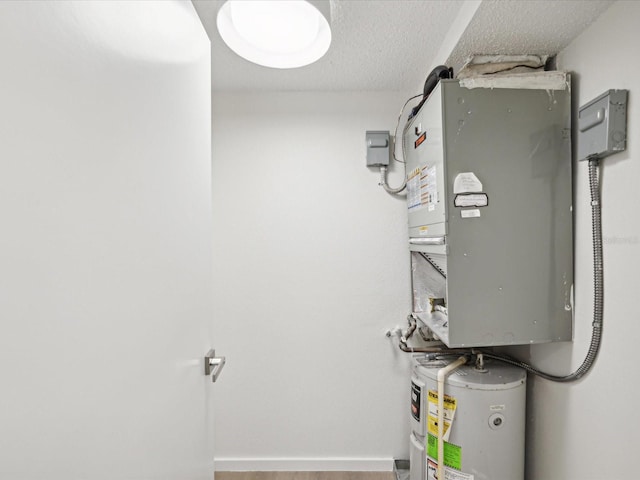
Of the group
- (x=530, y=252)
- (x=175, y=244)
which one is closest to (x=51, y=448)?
(x=175, y=244)

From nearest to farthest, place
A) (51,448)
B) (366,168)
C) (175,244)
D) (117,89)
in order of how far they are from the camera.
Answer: (51,448) < (117,89) < (175,244) < (366,168)

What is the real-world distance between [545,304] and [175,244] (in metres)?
1.24

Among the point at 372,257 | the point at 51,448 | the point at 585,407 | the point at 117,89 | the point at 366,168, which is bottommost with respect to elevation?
the point at 585,407

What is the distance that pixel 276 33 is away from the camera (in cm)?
112

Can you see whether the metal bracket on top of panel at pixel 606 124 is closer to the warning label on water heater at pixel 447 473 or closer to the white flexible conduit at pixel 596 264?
the white flexible conduit at pixel 596 264

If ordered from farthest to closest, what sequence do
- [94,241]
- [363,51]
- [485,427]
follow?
1. [363,51]
2. [485,427]
3. [94,241]

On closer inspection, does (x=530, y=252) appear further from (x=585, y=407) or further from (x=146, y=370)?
(x=146, y=370)

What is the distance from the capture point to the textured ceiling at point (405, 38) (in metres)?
0.99

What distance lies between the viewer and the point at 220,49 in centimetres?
142

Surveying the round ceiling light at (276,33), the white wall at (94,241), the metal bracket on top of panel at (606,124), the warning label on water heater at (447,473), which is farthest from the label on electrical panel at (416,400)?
the round ceiling light at (276,33)

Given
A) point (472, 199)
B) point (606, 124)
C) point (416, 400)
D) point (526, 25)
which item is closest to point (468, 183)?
point (472, 199)

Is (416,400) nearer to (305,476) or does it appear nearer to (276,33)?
(305,476)

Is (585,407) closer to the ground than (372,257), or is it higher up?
closer to the ground

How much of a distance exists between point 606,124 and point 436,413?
120 centimetres
